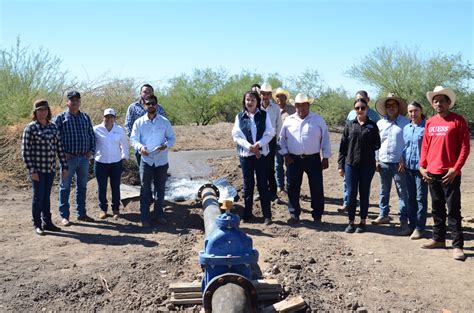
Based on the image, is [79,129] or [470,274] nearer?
[470,274]

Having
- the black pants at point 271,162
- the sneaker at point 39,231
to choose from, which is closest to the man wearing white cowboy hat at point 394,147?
the black pants at point 271,162

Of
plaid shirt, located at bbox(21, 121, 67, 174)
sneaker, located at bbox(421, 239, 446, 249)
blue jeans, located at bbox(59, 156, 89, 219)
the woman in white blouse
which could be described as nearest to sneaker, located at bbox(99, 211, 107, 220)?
the woman in white blouse

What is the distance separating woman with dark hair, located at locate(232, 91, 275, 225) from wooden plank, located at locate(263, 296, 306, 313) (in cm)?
333

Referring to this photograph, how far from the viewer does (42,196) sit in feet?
24.0

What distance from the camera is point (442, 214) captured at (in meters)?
6.39

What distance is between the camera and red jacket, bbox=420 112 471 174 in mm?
6047

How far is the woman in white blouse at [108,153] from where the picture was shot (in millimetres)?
8219

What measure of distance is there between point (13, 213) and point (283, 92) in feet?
17.8

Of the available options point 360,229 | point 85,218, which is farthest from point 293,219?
point 85,218

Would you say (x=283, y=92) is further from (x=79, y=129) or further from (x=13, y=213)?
(x=13, y=213)

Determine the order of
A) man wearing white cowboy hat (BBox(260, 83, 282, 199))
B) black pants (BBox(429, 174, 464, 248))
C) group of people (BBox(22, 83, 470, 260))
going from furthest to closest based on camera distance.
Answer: man wearing white cowboy hat (BBox(260, 83, 282, 199))
group of people (BBox(22, 83, 470, 260))
black pants (BBox(429, 174, 464, 248))

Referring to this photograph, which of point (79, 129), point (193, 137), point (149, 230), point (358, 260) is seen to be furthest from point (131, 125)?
point (193, 137)

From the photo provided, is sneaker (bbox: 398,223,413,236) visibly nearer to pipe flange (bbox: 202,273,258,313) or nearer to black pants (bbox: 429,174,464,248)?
black pants (bbox: 429,174,464,248)

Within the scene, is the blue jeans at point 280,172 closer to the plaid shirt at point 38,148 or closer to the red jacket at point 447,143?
the red jacket at point 447,143
